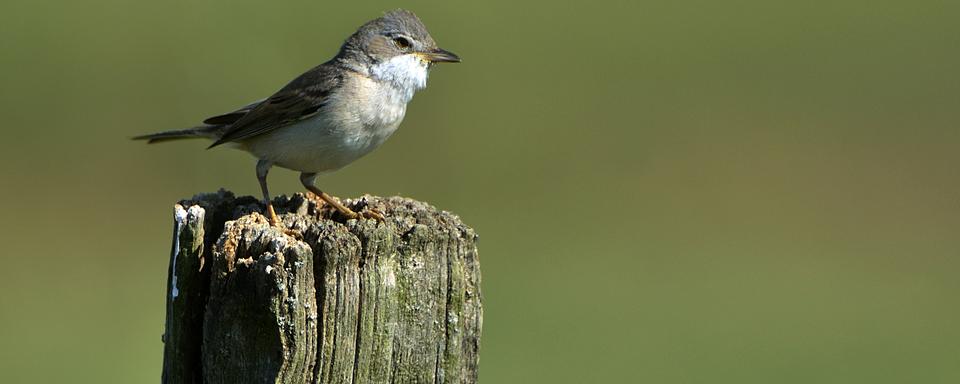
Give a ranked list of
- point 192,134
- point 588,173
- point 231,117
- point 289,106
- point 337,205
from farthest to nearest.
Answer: point 588,173 < point 192,134 < point 231,117 < point 289,106 < point 337,205

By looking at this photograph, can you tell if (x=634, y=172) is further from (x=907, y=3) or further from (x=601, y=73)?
(x=907, y=3)

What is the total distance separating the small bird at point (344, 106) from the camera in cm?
690

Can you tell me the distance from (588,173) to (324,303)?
46.2 feet

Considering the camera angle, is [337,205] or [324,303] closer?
[324,303]

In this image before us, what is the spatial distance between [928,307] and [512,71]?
867 centimetres

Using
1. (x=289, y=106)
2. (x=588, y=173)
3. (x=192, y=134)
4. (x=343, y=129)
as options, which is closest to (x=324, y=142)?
(x=343, y=129)

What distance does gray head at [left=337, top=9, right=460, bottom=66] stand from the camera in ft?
24.1

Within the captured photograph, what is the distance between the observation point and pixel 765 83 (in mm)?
20844

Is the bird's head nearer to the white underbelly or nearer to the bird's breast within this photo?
the bird's breast

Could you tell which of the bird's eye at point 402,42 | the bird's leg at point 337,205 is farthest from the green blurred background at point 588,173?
the bird's eye at point 402,42

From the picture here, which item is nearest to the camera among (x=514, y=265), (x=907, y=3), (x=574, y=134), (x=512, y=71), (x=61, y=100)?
(x=514, y=265)

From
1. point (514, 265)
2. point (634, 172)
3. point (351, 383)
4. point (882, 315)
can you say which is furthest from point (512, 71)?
point (351, 383)

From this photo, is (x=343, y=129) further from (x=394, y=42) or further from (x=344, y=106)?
(x=394, y=42)

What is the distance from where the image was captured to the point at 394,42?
741cm
